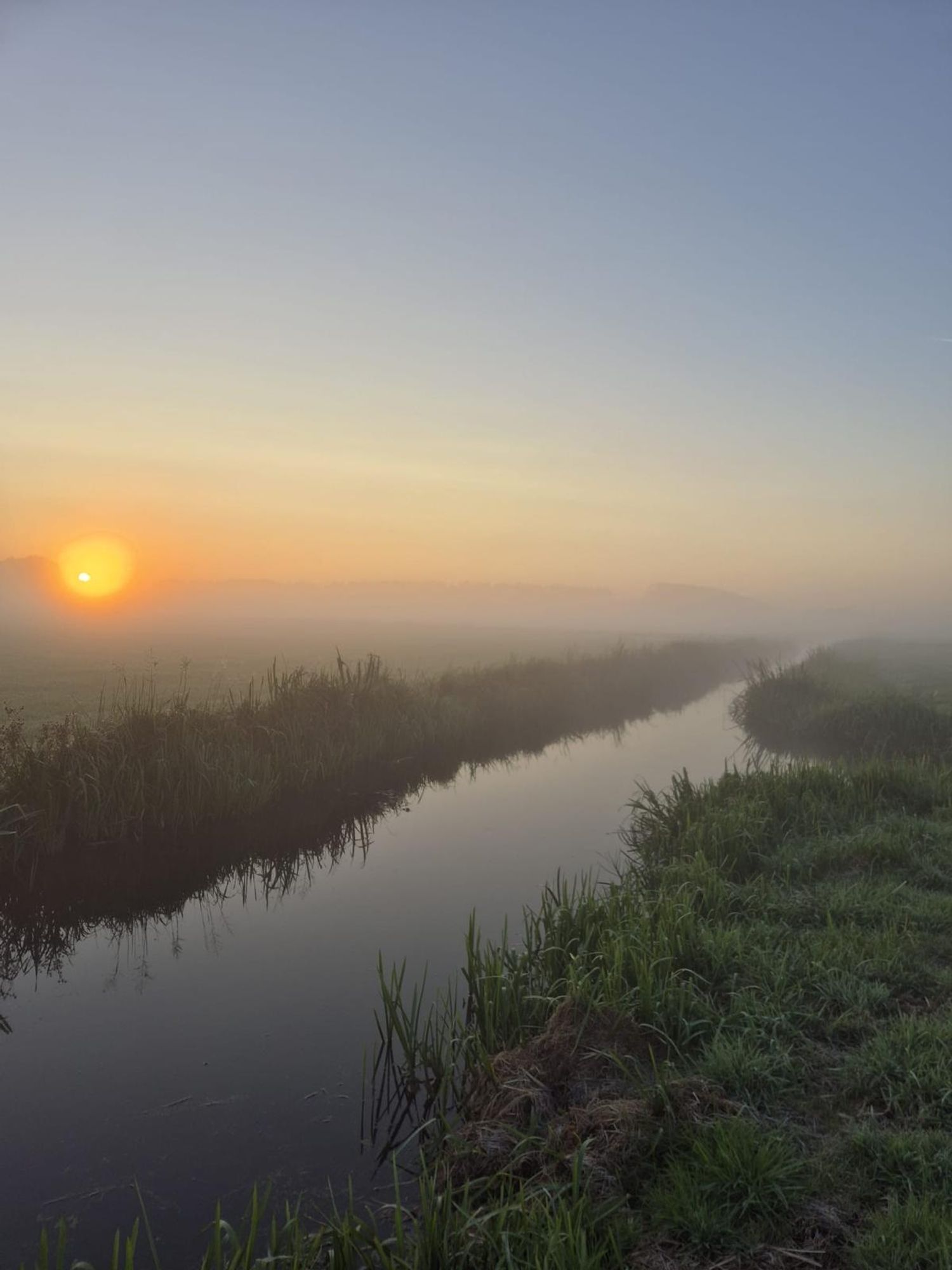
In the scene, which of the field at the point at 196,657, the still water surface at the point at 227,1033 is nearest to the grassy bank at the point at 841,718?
the still water surface at the point at 227,1033

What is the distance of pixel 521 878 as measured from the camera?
12.4 m

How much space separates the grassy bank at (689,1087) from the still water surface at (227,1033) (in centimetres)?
38

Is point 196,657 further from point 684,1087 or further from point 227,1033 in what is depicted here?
point 684,1087

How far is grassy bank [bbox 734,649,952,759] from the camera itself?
20953 millimetres

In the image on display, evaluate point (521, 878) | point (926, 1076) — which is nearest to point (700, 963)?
point (926, 1076)

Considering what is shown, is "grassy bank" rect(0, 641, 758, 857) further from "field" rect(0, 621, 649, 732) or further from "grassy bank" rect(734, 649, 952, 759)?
"grassy bank" rect(734, 649, 952, 759)

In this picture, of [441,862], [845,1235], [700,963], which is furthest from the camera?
[441,862]

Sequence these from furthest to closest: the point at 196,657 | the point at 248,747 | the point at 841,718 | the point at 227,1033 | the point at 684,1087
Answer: the point at 196,657 → the point at 841,718 → the point at 248,747 → the point at 227,1033 → the point at 684,1087

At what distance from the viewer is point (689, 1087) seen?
5258 millimetres

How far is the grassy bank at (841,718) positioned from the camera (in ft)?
68.7

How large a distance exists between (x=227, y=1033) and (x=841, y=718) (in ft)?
70.7

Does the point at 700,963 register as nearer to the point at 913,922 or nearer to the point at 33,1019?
the point at 913,922

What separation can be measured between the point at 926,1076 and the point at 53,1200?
253 inches

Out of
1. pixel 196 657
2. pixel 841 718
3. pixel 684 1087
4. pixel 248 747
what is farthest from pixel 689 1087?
pixel 196 657
